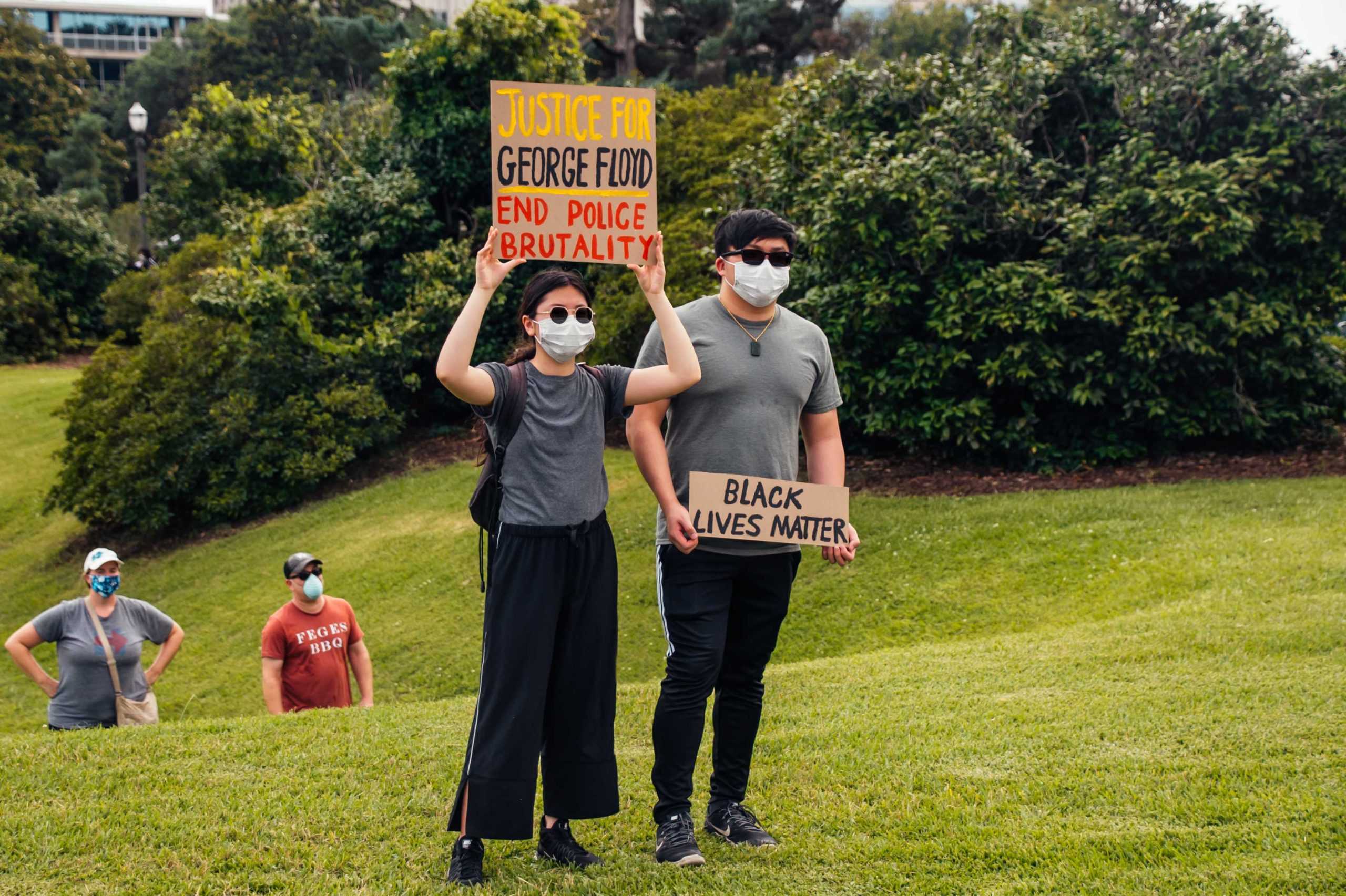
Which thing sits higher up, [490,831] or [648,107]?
[648,107]

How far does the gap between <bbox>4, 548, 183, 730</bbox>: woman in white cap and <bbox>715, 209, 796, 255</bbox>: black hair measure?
15.5 feet

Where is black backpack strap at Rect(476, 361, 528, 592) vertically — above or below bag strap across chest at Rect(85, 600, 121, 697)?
above

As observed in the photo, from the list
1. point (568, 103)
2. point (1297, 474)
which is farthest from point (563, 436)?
point (1297, 474)

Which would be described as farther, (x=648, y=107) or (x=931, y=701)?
(x=931, y=701)

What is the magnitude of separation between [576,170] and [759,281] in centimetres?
75

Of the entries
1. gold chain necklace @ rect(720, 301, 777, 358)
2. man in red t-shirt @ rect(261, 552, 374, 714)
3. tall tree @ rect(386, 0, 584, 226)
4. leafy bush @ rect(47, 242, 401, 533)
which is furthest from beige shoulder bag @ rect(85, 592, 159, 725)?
tall tree @ rect(386, 0, 584, 226)

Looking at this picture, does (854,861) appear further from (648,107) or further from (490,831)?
(648,107)

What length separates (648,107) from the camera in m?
4.39

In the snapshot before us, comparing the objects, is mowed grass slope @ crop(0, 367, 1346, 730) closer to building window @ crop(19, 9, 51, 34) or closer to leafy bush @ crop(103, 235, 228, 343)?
leafy bush @ crop(103, 235, 228, 343)

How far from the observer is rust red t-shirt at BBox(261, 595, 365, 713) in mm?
7414

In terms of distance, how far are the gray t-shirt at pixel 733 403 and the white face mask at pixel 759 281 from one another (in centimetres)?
11

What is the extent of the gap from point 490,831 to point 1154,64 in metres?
12.2

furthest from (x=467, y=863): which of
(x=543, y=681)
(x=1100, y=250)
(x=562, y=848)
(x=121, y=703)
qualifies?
(x=1100, y=250)

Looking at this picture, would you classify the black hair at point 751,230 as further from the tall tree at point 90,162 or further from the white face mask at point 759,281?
the tall tree at point 90,162
